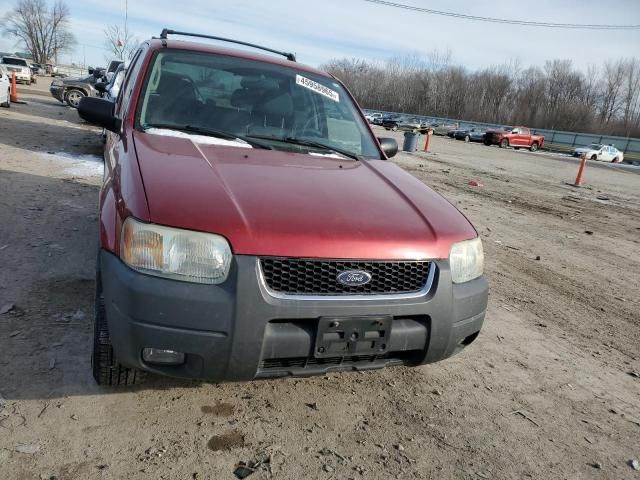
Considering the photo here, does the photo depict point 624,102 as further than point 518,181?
Yes

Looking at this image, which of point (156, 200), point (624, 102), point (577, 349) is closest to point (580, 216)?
point (577, 349)

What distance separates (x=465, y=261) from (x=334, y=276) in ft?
2.55

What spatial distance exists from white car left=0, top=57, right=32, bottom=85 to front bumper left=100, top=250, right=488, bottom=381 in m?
39.4

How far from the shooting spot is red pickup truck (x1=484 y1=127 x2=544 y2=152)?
38.1 meters

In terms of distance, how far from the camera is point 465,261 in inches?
96.7

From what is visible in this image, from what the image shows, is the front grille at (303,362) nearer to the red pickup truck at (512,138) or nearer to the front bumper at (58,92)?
the front bumper at (58,92)

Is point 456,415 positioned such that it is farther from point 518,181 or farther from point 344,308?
point 518,181

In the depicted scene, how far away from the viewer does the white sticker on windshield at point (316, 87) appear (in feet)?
12.1

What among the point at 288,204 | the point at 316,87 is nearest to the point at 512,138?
the point at 316,87

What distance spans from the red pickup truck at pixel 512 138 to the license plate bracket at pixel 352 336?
39.4m

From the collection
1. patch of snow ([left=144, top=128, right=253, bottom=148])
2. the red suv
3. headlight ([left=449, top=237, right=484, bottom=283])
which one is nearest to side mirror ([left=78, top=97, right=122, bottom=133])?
the red suv

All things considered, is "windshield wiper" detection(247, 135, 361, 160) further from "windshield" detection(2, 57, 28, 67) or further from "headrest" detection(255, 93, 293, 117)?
"windshield" detection(2, 57, 28, 67)

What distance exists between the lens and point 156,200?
6.64ft

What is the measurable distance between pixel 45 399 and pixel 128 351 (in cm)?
78
